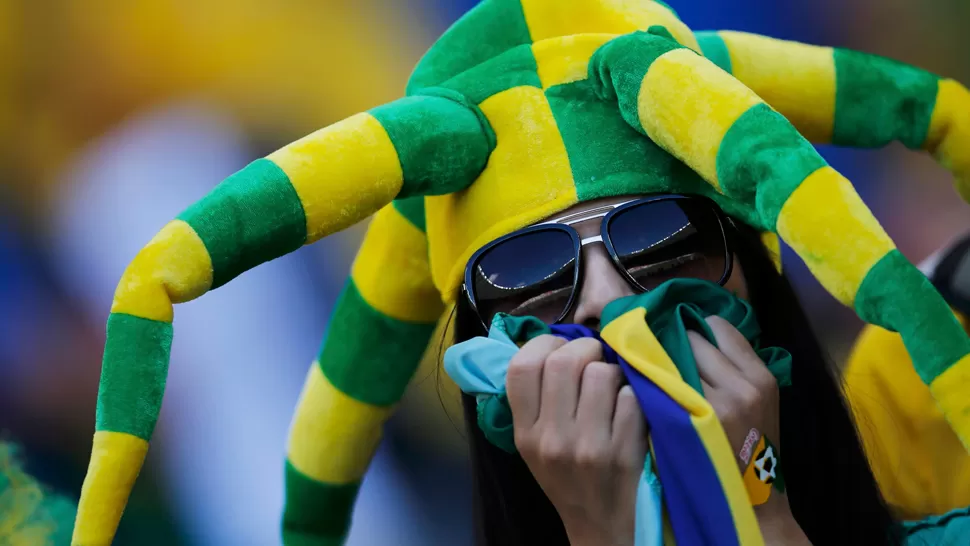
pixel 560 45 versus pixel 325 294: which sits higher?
pixel 560 45

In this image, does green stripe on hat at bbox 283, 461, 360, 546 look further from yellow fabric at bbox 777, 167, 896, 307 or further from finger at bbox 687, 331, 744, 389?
yellow fabric at bbox 777, 167, 896, 307

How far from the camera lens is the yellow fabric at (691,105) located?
0.87 metres

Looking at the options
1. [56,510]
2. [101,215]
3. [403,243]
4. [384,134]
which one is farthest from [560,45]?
[56,510]

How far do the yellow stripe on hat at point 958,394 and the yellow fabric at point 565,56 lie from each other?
473 millimetres

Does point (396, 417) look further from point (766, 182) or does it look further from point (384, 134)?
point (766, 182)

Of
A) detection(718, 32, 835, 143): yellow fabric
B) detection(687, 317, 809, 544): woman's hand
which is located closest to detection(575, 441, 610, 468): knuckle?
detection(687, 317, 809, 544): woman's hand

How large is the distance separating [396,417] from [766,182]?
0.83m

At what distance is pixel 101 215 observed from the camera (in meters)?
1.46

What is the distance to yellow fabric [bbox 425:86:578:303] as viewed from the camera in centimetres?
98

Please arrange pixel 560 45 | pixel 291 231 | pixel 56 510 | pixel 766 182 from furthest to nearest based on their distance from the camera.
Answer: pixel 56 510, pixel 560 45, pixel 291 231, pixel 766 182

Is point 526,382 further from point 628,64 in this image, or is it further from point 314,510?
point 314,510

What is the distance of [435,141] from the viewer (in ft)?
3.25

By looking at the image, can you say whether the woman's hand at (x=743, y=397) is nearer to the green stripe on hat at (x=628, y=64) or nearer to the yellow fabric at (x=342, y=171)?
the green stripe on hat at (x=628, y=64)

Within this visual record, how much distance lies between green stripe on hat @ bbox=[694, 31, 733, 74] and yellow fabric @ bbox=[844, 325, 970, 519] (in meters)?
0.43
